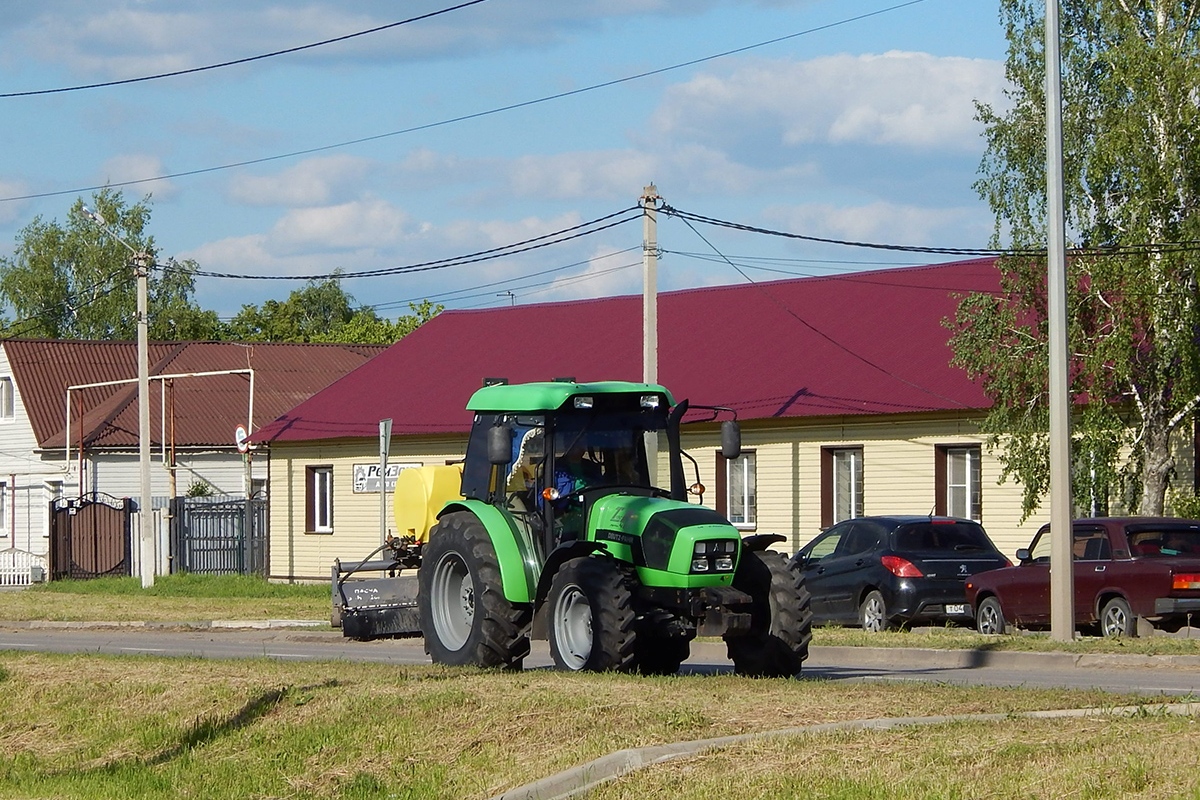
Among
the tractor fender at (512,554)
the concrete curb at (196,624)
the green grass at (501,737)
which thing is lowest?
the concrete curb at (196,624)

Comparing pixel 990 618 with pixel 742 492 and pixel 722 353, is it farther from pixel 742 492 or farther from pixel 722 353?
pixel 722 353

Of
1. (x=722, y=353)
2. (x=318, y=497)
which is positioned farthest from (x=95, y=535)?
(x=722, y=353)

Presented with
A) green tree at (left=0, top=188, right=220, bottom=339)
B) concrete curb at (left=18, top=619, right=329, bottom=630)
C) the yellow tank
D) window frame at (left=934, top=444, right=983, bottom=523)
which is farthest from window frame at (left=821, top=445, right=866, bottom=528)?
green tree at (left=0, top=188, right=220, bottom=339)

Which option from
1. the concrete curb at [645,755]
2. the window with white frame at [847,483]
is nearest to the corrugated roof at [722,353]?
the window with white frame at [847,483]

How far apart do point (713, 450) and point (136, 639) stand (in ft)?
43.8

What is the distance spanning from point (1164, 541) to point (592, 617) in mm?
9908

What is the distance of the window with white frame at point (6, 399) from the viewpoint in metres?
54.3

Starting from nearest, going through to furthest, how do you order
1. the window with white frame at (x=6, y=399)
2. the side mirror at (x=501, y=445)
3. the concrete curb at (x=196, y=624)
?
the side mirror at (x=501, y=445) → the concrete curb at (x=196, y=624) → the window with white frame at (x=6, y=399)

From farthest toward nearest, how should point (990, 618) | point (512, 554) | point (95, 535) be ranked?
1. point (95, 535)
2. point (990, 618)
3. point (512, 554)

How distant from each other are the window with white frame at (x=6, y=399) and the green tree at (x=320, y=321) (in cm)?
1910

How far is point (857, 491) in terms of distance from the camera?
107 feet

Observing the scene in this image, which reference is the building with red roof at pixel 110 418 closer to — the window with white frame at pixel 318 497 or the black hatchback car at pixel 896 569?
the window with white frame at pixel 318 497

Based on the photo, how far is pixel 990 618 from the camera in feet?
72.3

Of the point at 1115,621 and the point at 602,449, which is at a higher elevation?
the point at 602,449
